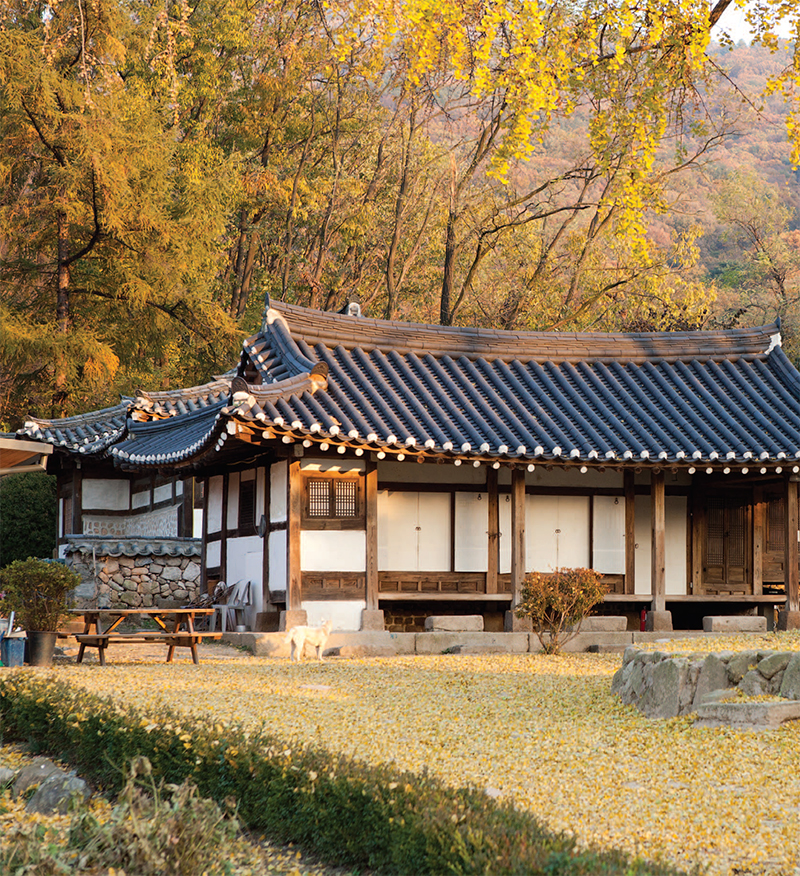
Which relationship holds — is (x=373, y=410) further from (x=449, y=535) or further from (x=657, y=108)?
(x=657, y=108)

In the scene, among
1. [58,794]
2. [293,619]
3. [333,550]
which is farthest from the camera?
[333,550]

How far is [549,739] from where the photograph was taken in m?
8.80

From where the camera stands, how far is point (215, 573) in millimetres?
19766

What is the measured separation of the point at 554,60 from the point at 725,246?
163 ft

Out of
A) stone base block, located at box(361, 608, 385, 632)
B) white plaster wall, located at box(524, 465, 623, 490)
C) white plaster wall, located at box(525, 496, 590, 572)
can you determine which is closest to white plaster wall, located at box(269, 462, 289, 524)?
stone base block, located at box(361, 608, 385, 632)

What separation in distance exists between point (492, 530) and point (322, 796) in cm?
1219

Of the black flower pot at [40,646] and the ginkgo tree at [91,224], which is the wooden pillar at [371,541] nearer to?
the black flower pot at [40,646]

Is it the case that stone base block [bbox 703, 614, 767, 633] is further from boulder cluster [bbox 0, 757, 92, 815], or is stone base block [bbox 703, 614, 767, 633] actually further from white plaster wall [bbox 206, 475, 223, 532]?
boulder cluster [bbox 0, 757, 92, 815]

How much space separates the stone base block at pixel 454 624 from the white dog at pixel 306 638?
251 cm

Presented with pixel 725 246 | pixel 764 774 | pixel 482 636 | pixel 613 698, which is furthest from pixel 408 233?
pixel 725 246

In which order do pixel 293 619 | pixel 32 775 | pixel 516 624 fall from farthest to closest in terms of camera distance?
pixel 516 624
pixel 293 619
pixel 32 775

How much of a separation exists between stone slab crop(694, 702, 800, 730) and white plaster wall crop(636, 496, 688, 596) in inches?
400

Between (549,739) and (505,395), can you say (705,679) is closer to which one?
(549,739)

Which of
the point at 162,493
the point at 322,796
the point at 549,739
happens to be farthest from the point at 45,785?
the point at 162,493
